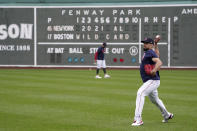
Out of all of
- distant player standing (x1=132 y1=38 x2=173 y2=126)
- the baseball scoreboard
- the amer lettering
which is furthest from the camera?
the amer lettering

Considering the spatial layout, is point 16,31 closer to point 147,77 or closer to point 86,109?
point 86,109

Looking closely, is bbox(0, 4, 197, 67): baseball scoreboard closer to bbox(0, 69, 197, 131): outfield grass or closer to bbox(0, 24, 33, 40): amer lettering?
bbox(0, 24, 33, 40): amer lettering

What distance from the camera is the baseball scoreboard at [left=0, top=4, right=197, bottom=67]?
31016 millimetres

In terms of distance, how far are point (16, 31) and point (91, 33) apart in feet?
18.2

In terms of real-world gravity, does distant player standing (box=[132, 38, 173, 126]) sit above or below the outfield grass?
above

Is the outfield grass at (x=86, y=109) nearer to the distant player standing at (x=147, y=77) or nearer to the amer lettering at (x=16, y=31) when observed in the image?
the distant player standing at (x=147, y=77)

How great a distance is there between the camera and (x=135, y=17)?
3158 centimetres

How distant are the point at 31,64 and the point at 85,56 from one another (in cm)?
405

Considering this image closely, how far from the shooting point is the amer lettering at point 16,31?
3319cm

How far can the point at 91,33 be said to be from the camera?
105ft

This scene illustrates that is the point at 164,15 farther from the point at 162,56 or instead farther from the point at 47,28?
the point at 47,28

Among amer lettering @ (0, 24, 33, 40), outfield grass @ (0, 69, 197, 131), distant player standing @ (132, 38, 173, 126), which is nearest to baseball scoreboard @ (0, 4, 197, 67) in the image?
amer lettering @ (0, 24, 33, 40)

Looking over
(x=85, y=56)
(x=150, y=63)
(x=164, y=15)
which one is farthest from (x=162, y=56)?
(x=150, y=63)

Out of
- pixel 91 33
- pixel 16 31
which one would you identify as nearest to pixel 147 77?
pixel 91 33
